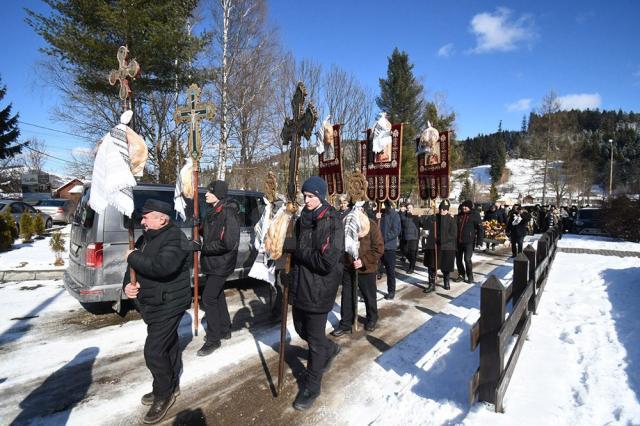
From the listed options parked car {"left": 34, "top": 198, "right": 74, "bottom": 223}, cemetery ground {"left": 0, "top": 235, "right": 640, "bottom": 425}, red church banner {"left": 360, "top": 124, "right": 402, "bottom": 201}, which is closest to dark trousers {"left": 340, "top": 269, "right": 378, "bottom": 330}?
cemetery ground {"left": 0, "top": 235, "right": 640, "bottom": 425}

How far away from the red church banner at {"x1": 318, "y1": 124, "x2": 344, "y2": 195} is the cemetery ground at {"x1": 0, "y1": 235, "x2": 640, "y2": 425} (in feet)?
14.9

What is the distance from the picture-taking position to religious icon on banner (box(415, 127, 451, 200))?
9.48 m

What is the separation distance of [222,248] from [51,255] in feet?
29.6

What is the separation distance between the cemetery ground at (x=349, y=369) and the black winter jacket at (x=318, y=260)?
0.97 m

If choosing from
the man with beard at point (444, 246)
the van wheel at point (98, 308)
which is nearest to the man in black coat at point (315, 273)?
the van wheel at point (98, 308)

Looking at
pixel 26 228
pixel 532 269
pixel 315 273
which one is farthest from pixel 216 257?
pixel 26 228

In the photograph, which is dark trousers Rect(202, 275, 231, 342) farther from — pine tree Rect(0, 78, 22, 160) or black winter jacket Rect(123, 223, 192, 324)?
pine tree Rect(0, 78, 22, 160)

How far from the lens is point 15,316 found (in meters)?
5.35

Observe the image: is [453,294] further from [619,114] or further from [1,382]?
[619,114]

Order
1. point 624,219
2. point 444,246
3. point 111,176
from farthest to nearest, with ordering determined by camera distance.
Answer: point 624,219
point 444,246
point 111,176

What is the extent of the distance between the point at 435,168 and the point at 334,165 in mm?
2904

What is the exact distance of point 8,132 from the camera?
886 inches

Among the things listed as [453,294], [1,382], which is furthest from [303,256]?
[453,294]

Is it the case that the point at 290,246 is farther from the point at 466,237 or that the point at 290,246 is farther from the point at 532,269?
the point at 466,237
